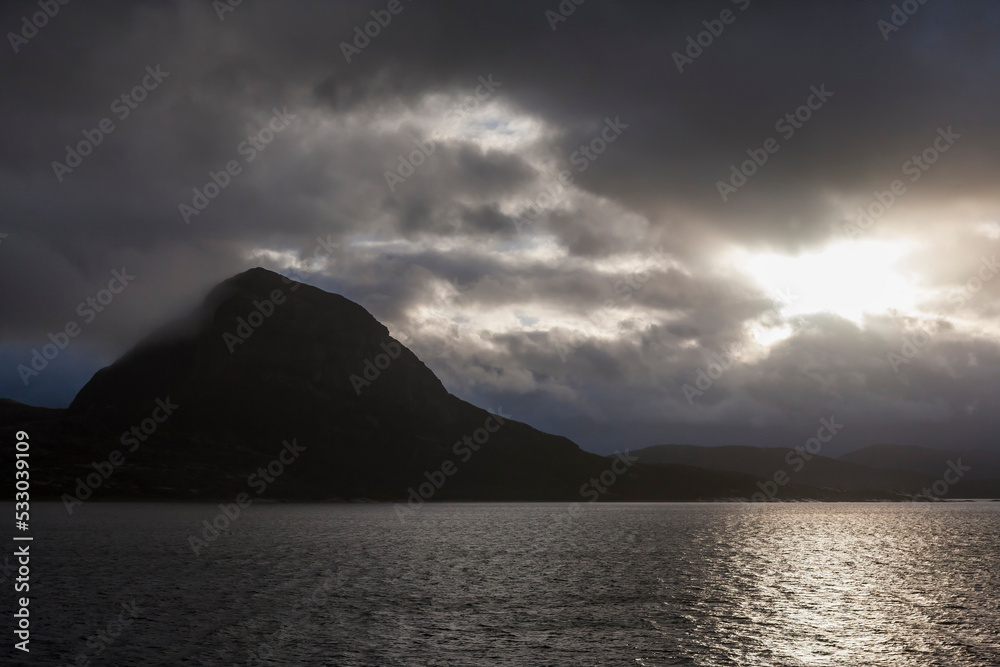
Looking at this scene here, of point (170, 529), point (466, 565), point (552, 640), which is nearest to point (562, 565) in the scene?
point (466, 565)

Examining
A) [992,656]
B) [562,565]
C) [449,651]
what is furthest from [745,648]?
[562,565]

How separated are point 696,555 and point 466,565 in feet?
162

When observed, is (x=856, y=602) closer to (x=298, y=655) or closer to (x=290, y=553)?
(x=298, y=655)

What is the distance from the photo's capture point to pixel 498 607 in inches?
2872

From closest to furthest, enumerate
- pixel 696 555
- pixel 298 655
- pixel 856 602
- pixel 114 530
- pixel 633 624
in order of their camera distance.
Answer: pixel 298 655 < pixel 633 624 < pixel 856 602 < pixel 696 555 < pixel 114 530

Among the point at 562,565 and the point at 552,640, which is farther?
the point at 562,565

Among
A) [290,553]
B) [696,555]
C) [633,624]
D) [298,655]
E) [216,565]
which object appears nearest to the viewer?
[298,655]

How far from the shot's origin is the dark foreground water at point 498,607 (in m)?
54.0

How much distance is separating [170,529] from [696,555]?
132m

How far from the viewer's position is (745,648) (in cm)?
5678

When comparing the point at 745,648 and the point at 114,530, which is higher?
the point at 745,648

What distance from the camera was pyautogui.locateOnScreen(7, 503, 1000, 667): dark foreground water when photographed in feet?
177

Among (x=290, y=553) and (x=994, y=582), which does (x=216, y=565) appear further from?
(x=994, y=582)

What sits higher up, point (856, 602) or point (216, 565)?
point (856, 602)
